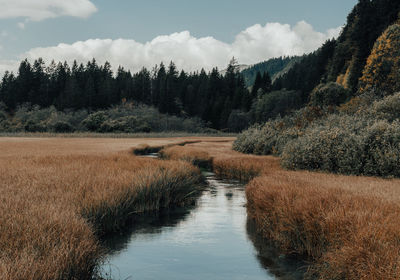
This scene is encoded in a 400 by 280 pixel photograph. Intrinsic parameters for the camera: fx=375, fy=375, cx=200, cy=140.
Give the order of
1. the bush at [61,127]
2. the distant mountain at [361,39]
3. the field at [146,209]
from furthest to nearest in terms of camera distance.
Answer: the bush at [61,127] → the distant mountain at [361,39] → the field at [146,209]

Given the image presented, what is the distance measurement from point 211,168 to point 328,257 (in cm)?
2095

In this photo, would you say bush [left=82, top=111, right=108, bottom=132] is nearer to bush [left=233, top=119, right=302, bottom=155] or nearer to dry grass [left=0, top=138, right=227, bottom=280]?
bush [left=233, top=119, right=302, bottom=155]

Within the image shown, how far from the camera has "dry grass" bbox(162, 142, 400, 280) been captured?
6.31 metres

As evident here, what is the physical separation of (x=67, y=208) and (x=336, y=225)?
231 inches

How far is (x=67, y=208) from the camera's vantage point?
8469 millimetres

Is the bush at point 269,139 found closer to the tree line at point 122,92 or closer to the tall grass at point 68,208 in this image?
the tall grass at point 68,208

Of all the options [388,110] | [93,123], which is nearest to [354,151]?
[388,110]

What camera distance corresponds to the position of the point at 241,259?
9227mm

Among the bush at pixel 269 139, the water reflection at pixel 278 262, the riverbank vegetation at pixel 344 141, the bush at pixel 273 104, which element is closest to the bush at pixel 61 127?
the bush at pixel 273 104

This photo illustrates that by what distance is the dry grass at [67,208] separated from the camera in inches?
226

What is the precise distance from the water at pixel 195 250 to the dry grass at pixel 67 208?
0.79m

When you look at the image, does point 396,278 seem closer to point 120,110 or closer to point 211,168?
point 211,168

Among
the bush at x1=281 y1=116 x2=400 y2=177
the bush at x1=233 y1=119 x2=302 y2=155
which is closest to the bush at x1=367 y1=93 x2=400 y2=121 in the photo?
the bush at x1=281 y1=116 x2=400 y2=177

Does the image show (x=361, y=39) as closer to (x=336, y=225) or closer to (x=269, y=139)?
(x=269, y=139)
